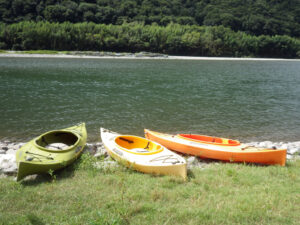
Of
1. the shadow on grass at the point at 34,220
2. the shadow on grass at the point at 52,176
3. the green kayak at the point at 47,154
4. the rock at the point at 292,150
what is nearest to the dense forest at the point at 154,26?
the green kayak at the point at 47,154

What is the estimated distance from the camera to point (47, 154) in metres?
7.33

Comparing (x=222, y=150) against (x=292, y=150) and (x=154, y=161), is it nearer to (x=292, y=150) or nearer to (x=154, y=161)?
(x=154, y=161)

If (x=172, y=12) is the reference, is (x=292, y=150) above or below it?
below

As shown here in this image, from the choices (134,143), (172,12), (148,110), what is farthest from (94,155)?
(172,12)

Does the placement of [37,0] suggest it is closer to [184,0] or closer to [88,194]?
[184,0]

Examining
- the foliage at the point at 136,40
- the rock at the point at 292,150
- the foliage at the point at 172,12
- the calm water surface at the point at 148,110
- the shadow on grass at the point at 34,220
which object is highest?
the foliage at the point at 172,12

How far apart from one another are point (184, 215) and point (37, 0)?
14483cm

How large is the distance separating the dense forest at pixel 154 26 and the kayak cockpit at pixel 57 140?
82.0 m

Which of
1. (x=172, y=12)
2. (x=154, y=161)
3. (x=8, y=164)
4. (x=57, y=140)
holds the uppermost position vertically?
(x=172, y=12)

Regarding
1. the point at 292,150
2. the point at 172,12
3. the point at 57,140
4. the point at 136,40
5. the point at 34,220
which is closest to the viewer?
the point at 34,220

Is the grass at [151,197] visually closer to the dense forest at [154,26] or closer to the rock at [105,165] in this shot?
the rock at [105,165]

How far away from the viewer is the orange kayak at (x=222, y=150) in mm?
8016

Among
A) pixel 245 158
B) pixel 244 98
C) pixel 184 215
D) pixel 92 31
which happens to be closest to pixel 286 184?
Result: pixel 245 158

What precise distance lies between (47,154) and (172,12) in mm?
164411
